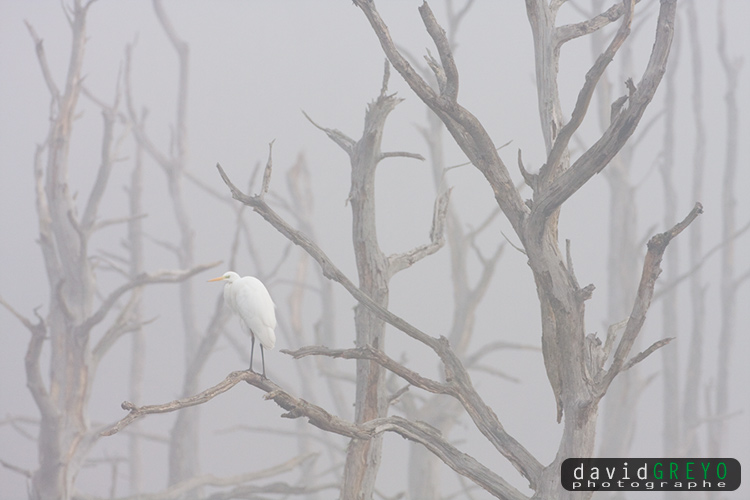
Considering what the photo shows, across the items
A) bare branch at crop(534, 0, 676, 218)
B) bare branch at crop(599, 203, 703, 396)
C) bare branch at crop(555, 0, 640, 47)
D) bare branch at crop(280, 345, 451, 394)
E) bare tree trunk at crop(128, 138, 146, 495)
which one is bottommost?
bare branch at crop(280, 345, 451, 394)

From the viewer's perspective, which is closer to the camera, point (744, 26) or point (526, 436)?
point (526, 436)

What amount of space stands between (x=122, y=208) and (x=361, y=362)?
42.8 ft

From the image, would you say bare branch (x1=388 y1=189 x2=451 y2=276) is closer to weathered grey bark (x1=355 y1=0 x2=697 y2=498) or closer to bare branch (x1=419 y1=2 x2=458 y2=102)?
weathered grey bark (x1=355 y1=0 x2=697 y2=498)

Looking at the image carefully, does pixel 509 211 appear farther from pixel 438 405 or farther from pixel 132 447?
pixel 132 447

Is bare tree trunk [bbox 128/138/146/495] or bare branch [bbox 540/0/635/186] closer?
Answer: bare branch [bbox 540/0/635/186]

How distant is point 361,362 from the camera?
338 cm

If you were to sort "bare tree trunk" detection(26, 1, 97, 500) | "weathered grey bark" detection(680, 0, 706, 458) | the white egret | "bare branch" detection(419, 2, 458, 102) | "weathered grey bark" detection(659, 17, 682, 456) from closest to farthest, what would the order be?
"bare branch" detection(419, 2, 458, 102) → the white egret → "bare tree trunk" detection(26, 1, 97, 500) → "weathered grey bark" detection(680, 0, 706, 458) → "weathered grey bark" detection(659, 17, 682, 456)

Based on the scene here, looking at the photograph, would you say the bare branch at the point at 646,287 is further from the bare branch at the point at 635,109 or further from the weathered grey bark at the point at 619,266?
the weathered grey bark at the point at 619,266

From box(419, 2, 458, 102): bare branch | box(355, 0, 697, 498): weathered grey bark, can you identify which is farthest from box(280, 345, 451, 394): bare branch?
box(419, 2, 458, 102): bare branch

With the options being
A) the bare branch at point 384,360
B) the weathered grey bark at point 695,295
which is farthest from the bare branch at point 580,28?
the weathered grey bark at point 695,295

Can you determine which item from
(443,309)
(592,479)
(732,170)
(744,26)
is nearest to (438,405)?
(592,479)

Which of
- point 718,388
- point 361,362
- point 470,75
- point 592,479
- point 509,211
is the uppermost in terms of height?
point 470,75

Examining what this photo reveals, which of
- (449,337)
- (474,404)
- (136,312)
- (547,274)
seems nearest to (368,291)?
(474,404)

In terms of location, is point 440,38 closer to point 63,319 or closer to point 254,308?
point 254,308
